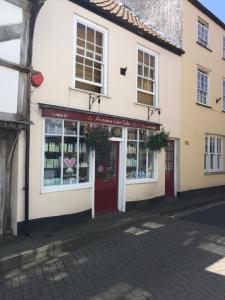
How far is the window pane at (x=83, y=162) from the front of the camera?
9.74 metres

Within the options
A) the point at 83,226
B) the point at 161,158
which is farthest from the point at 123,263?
the point at 161,158

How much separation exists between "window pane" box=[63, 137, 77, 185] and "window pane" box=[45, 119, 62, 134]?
330mm

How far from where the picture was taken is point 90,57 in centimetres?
1009

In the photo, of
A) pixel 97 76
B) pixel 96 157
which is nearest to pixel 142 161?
pixel 96 157

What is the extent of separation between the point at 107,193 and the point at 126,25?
4.93 meters

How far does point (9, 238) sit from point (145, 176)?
5606 mm

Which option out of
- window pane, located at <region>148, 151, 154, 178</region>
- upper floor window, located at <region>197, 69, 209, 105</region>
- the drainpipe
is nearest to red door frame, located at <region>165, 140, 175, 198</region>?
window pane, located at <region>148, 151, 154, 178</region>

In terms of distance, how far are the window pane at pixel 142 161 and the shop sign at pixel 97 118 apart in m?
0.66

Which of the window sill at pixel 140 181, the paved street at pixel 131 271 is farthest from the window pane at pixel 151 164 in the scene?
the paved street at pixel 131 271

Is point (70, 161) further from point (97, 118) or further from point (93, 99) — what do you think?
point (93, 99)

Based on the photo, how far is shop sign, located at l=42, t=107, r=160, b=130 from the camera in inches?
340

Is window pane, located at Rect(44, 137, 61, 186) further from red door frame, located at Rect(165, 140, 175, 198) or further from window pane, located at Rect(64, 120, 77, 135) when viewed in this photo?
red door frame, located at Rect(165, 140, 175, 198)

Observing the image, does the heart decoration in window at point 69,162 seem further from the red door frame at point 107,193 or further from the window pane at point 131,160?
the window pane at point 131,160

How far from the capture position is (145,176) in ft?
40.4
